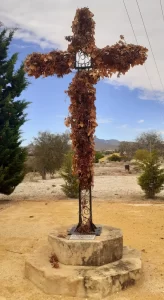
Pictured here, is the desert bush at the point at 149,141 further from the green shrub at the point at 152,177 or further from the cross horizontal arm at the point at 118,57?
the cross horizontal arm at the point at 118,57

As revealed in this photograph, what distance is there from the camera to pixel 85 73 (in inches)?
227

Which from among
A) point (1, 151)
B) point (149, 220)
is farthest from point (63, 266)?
point (1, 151)

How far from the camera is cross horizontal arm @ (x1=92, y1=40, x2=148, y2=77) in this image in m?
5.66

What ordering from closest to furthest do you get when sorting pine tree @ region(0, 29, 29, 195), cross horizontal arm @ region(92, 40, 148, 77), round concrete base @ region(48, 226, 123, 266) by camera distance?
round concrete base @ region(48, 226, 123, 266) < cross horizontal arm @ region(92, 40, 148, 77) < pine tree @ region(0, 29, 29, 195)

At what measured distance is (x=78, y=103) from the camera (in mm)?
5730

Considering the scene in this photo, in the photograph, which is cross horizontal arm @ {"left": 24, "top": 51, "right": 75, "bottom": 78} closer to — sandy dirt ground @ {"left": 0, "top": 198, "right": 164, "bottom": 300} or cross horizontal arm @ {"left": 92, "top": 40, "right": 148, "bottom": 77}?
cross horizontal arm @ {"left": 92, "top": 40, "right": 148, "bottom": 77}

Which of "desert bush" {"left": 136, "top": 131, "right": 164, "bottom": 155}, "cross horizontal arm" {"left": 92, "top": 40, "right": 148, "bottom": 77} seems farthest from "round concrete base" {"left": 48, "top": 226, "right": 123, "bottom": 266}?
"desert bush" {"left": 136, "top": 131, "right": 164, "bottom": 155}

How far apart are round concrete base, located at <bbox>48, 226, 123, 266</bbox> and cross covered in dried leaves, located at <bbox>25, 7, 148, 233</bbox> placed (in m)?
0.48

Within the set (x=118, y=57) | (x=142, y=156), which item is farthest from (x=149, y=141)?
(x=118, y=57)

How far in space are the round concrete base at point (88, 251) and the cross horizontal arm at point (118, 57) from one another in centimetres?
283

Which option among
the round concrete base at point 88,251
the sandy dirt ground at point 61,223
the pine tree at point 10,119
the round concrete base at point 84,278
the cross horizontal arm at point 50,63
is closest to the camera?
the round concrete base at point 84,278

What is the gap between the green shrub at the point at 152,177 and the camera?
13820 millimetres

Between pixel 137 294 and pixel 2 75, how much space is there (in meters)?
11.4

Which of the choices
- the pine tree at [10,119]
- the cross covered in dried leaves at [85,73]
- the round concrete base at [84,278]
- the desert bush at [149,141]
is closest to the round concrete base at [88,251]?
the round concrete base at [84,278]
